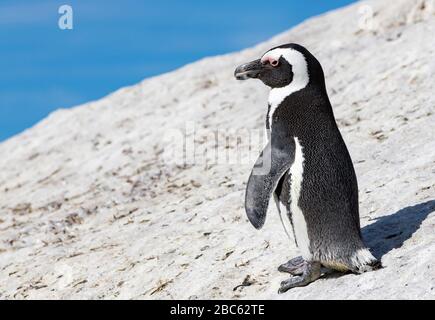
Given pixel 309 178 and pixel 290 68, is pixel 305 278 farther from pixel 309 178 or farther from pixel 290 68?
pixel 290 68

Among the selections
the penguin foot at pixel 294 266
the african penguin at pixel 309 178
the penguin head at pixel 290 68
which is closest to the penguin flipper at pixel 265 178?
the african penguin at pixel 309 178

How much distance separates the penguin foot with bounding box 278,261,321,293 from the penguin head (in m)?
1.49

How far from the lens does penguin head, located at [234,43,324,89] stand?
6.72 metres

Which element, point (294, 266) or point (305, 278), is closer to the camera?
point (305, 278)

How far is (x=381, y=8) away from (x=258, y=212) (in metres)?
13.3

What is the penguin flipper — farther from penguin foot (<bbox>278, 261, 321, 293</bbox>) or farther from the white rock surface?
the white rock surface

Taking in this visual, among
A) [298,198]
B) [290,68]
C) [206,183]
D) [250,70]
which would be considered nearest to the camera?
[298,198]

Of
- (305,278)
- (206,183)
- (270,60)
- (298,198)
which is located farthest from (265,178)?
(206,183)

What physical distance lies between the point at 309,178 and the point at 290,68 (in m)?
0.96

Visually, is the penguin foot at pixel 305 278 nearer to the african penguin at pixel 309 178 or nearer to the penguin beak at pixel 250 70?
Result: the african penguin at pixel 309 178

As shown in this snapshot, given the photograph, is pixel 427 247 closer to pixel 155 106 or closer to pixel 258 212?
pixel 258 212

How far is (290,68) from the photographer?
675cm

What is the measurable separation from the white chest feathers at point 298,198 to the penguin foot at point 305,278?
0.51ft

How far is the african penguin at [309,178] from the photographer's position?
650cm
